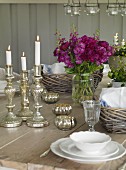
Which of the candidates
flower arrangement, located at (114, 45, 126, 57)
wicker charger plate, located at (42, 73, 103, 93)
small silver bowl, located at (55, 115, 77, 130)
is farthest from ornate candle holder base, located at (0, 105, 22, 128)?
flower arrangement, located at (114, 45, 126, 57)

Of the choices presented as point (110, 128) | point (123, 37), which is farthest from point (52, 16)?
point (110, 128)

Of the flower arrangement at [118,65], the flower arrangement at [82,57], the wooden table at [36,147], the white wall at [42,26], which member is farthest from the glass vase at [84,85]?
the white wall at [42,26]

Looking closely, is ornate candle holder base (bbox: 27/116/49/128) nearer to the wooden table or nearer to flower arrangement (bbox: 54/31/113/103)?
the wooden table

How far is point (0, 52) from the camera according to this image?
5105 mm

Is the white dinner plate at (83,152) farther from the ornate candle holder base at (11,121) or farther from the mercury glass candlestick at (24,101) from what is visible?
the mercury glass candlestick at (24,101)

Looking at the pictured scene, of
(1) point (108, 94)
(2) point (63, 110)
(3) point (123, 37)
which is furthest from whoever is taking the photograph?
(3) point (123, 37)

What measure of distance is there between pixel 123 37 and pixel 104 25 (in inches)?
12.5

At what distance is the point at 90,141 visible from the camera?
126 centimetres

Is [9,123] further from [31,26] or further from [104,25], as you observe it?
[31,26]

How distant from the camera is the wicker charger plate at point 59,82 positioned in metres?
2.22

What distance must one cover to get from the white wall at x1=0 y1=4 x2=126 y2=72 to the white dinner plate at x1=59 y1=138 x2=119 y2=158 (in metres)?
3.01

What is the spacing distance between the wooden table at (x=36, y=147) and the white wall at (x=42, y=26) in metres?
2.67

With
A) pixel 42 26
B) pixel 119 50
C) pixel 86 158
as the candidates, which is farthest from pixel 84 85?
pixel 42 26

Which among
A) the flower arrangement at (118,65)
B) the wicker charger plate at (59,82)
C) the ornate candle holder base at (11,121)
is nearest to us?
the ornate candle holder base at (11,121)
